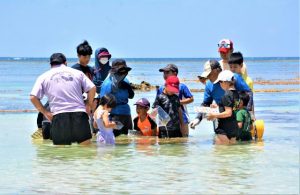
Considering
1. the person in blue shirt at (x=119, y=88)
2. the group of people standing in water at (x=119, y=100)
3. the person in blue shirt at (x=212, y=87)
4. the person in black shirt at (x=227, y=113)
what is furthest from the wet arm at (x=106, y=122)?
the person in black shirt at (x=227, y=113)

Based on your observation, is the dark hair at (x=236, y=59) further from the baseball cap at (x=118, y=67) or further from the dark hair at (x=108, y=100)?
the dark hair at (x=108, y=100)

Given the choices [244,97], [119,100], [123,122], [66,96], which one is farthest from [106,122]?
[244,97]

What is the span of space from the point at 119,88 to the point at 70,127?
198cm

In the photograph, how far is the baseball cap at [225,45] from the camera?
10688mm

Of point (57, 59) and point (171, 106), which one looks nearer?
point (57, 59)

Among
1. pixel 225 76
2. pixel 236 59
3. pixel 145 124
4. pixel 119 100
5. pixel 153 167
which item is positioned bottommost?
pixel 153 167

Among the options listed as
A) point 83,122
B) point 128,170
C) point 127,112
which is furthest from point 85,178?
point 127,112

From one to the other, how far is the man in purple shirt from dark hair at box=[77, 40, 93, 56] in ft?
3.85

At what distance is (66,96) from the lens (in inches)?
362

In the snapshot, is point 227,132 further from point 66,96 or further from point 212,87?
point 66,96

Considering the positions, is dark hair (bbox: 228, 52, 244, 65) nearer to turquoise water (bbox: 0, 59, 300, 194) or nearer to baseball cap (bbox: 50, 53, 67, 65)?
turquoise water (bbox: 0, 59, 300, 194)

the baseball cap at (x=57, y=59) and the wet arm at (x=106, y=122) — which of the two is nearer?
the baseball cap at (x=57, y=59)

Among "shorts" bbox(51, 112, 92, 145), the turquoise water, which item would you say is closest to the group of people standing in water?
"shorts" bbox(51, 112, 92, 145)

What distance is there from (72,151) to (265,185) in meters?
3.30
